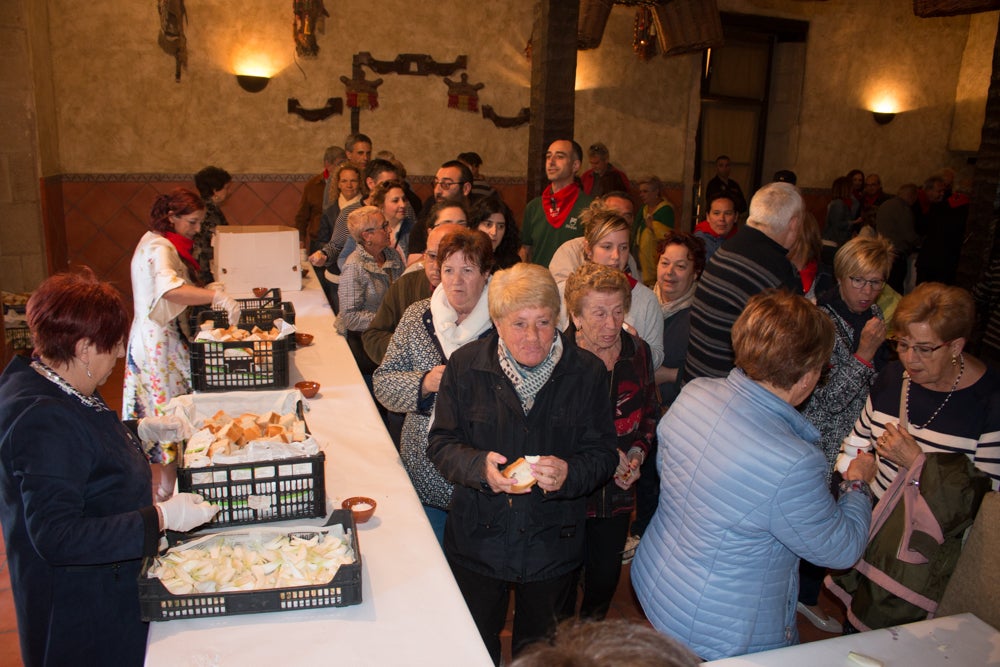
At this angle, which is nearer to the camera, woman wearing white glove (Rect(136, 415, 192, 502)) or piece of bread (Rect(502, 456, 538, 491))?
piece of bread (Rect(502, 456, 538, 491))

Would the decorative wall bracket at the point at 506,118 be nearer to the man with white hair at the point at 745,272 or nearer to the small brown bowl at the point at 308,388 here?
the man with white hair at the point at 745,272

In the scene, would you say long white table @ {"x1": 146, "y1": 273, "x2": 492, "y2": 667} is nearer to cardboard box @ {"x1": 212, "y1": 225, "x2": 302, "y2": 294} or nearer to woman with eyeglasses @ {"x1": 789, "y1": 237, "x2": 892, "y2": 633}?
woman with eyeglasses @ {"x1": 789, "y1": 237, "x2": 892, "y2": 633}

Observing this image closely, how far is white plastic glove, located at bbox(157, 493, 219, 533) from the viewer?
199cm

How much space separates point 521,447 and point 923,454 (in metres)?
1.28

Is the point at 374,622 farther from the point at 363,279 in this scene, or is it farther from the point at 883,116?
the point at 883,116

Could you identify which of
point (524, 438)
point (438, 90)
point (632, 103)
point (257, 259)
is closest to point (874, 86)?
point (632, 103)

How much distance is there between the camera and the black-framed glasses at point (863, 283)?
10.9ft

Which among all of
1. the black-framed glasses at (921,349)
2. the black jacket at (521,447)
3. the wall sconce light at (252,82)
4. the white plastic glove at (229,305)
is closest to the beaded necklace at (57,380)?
the black jacket at (521,447)

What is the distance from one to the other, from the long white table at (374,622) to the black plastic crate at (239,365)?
0.82 meters

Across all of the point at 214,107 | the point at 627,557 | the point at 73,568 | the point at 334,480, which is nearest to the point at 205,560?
the point at 73,568

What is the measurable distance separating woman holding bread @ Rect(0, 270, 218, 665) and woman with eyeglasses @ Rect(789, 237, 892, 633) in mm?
2485

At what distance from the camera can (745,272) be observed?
3.36m

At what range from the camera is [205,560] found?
1.95 meters

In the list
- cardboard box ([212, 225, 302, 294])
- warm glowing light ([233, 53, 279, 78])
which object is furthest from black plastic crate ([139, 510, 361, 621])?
warm glowing light ([233, 53, 279, 78])
